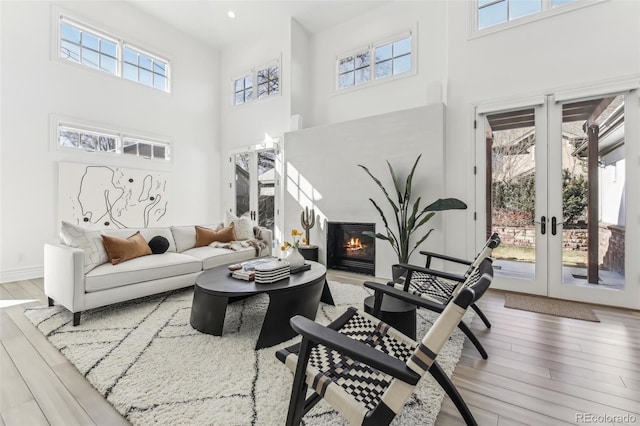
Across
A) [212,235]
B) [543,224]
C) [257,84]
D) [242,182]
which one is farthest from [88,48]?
[543,224]

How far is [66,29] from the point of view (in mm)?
4809

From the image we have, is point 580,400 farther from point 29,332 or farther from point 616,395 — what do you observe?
point 29,332

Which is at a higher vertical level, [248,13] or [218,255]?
[248,13]

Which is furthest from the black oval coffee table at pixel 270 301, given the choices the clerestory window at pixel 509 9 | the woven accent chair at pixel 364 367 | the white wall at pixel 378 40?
the clerestory window at pixel 509 9

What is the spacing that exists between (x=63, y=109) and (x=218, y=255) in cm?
372

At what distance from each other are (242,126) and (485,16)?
16.1ft

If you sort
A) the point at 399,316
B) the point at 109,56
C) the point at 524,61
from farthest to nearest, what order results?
the point at 109,56, the point at 524,61, the point at 399,316

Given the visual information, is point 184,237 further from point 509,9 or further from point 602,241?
point 509,9

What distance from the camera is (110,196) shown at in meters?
5.13

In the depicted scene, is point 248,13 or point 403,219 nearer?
point 403,219

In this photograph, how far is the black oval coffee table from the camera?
2.23 m

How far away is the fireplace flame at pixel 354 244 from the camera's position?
4805mm

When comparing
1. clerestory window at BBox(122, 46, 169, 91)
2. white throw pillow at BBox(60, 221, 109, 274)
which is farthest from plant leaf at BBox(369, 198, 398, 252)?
clerestory window at BBox(122, 46, 169, 91)

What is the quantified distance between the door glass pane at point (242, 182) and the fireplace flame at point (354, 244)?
9.27 ft
